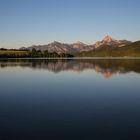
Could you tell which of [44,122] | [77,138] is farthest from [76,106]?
[77,138]

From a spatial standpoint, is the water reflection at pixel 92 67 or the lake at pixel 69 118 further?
the water reflection at pixel 92 67

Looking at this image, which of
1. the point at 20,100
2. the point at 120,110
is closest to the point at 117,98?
the point at 120,110

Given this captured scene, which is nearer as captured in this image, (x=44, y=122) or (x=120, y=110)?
(x=44, y=122)

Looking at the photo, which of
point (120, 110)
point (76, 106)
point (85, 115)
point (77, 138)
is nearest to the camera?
point (77, 138)

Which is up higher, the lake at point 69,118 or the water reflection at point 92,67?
the lake at point 69,118

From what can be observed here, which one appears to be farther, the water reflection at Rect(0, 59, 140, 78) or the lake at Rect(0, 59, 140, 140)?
the water reflection at Rect(0, 59, 140, 78)

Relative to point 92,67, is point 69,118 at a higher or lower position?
higher

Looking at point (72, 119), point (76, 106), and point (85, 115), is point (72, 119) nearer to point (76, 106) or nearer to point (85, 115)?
point (85, 115)

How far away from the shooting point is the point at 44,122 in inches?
604

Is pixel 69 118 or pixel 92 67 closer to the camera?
pixel 69 118

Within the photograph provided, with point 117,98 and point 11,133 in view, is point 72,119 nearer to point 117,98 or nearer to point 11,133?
point 11,133

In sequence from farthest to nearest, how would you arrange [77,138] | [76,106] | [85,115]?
[76,106] < [85,115] < [77,138]

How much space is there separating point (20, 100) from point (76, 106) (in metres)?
5.92

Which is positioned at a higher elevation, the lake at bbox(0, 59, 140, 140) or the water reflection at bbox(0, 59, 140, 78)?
the lake at bbox(0, 59, 140, 140)
